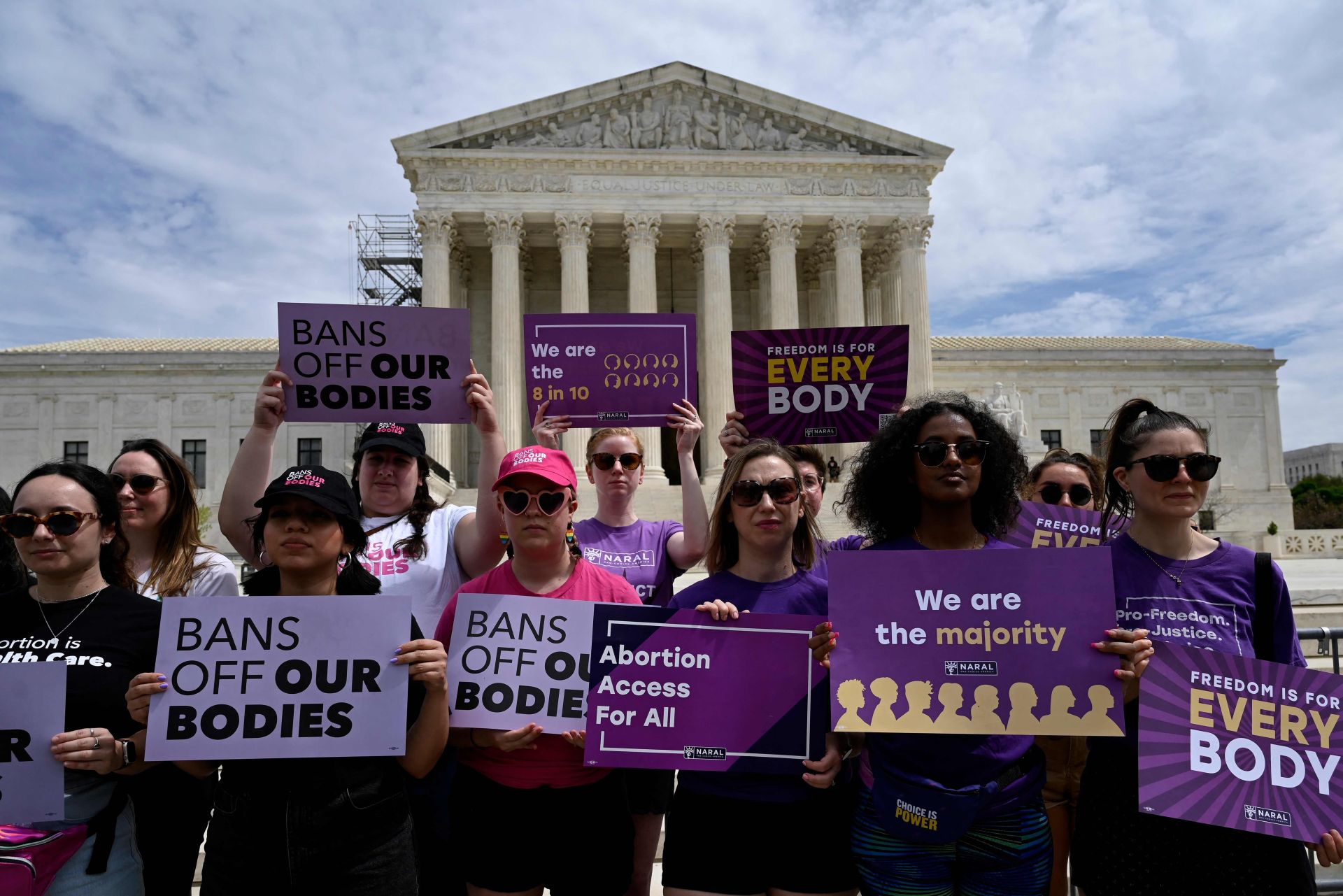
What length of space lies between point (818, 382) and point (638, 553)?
2.23 metres

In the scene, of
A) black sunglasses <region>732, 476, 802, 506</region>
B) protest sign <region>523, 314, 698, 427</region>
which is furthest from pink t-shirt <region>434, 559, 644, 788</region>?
protest sign <region>523, 314, 698, 427</region>

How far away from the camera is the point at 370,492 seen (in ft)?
16.8

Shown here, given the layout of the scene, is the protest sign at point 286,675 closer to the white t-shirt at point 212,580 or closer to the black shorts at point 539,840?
the black shorts at point 539,840

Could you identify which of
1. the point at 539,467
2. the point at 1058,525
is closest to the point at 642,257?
the point at 1058,525

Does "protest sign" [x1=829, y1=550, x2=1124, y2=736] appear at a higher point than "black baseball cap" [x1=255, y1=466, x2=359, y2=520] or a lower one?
lower

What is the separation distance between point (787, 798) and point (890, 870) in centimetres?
50

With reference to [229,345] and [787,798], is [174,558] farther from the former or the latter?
[229,345]

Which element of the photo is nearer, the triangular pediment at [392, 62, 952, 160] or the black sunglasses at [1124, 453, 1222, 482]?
the black sunglasses at [1124, 453, 1222, 482]

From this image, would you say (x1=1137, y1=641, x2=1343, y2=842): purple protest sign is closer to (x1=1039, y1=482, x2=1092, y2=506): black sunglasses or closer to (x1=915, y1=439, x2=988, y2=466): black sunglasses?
(x1=915, y1=439, x2=988, y2=466): black sunglasses

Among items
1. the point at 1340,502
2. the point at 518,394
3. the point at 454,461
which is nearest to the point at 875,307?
the point at 518,394

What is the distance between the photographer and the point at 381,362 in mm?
5598

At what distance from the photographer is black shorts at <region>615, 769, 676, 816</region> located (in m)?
4.46

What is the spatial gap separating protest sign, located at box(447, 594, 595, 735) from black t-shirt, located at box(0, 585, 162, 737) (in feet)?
4.30

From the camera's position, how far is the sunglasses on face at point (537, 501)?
13.0 feet
